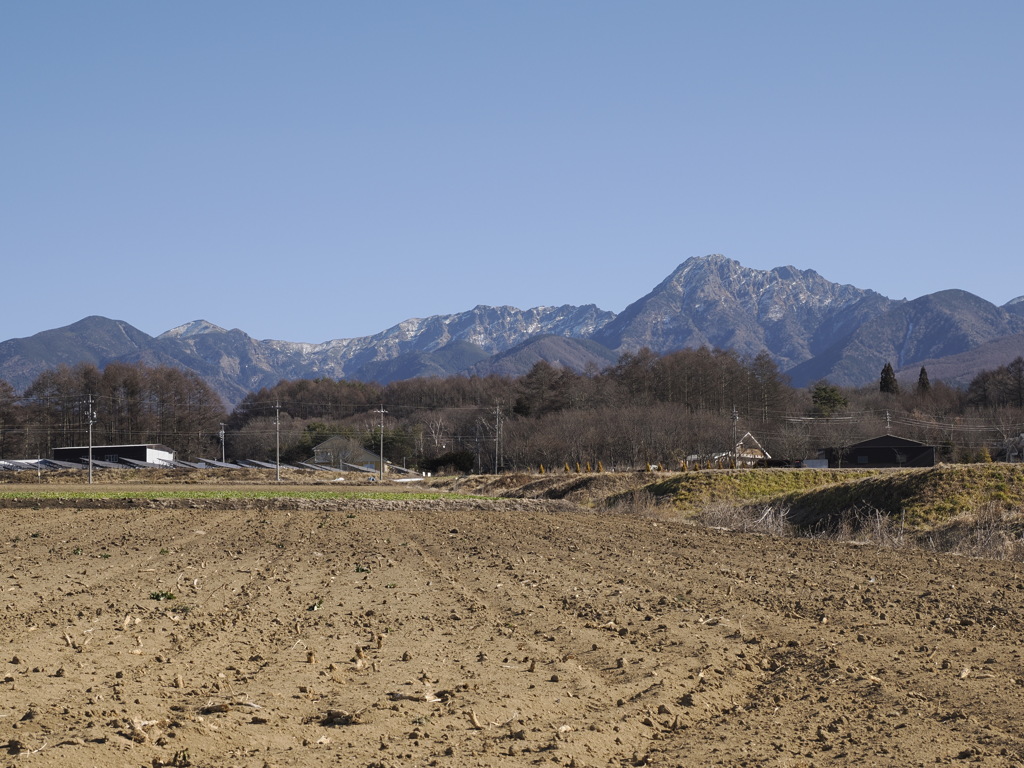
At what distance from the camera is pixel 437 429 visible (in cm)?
13150

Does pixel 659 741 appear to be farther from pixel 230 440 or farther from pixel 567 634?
pixel 230 440

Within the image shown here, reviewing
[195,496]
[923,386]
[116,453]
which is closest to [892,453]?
[923,386]

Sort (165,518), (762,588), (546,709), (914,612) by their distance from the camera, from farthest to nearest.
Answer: (165,518) < (762,588) < (914,612) < (546,709)

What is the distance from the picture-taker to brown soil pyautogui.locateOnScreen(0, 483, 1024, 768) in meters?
7.24

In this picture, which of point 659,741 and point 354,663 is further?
point 354,663

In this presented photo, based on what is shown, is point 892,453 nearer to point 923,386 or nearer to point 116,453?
point 923,386

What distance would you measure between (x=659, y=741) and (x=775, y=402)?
114 metres

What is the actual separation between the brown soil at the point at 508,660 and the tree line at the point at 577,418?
78.9 meters

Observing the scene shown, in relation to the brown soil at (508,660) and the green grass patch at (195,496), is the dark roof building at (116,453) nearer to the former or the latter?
the green grass patch at (195,496)

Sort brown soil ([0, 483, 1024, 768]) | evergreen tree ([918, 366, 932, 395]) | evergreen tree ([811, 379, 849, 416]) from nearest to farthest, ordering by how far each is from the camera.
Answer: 1. brown soil ([0, 483, 1024, 768])
2. evergreen tree ([811, 379, 849, 416])
3. evergreen tree ([918, 366, 932, 395])

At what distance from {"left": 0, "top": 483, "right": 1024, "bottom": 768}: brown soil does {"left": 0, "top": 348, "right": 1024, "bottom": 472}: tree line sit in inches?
3106

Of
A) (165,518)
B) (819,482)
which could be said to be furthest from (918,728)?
(819,482)

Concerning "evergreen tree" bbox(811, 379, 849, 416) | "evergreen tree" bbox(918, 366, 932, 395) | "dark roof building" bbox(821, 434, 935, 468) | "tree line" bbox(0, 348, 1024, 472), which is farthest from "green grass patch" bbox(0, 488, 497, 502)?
"evergreen tree" bbox(918, 366, 932, 395)

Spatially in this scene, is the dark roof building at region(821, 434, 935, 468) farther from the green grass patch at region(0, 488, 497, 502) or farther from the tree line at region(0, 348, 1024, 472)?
the green grass patch at region(0, 488, 497, 502)
